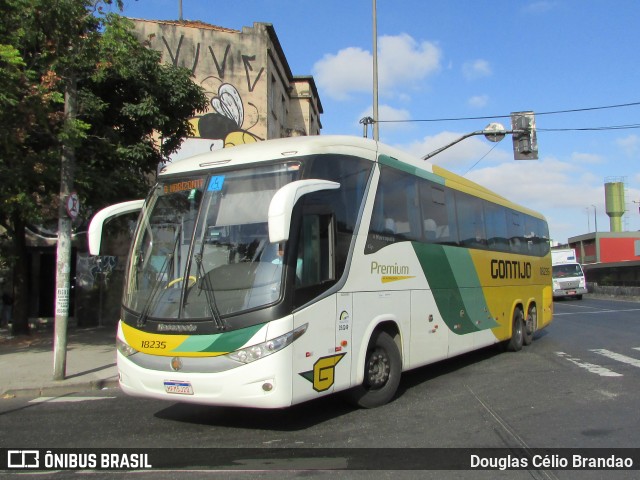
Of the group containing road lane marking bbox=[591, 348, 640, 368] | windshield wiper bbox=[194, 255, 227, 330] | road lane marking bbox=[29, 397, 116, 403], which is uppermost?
windshield wiper bbox=[194, 255, 227, 330]

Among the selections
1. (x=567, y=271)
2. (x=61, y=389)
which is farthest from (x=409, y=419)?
(x=567, y=271)

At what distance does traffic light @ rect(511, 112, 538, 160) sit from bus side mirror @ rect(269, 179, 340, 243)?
538 inches

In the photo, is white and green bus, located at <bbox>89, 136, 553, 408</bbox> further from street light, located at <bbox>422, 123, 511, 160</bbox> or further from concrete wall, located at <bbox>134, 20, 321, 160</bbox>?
concrete wall, located at <bbox>134, 20, 321, 160</bbox>

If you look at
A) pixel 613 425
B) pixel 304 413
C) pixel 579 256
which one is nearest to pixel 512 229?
pixel 613 425

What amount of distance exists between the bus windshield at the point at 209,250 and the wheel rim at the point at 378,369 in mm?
1967

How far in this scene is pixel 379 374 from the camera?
6.88 metres

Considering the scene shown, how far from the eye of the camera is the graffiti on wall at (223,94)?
20797 millimetres

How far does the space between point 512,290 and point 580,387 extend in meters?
4.08

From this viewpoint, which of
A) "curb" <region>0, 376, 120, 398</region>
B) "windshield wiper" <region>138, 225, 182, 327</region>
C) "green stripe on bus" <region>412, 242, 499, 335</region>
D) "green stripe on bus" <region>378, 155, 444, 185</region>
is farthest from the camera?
"curb" <region>0, 376, 120, 398</region>

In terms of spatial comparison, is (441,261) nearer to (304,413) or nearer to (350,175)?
(350,175)

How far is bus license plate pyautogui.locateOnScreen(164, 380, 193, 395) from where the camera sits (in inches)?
218

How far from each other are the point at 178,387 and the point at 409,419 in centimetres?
263

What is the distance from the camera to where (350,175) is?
6.59 meters

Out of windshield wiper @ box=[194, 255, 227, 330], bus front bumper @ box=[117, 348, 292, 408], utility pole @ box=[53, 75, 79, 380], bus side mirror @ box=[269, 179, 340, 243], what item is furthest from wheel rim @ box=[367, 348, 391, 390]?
utility pole @ box=[53, 75, 79, 380]
